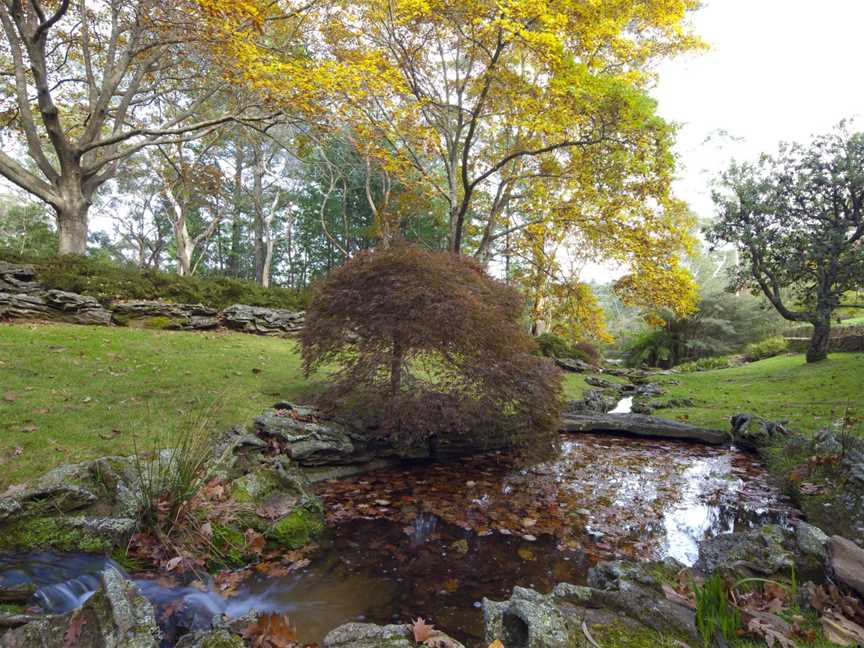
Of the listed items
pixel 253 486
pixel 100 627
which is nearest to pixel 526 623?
pixel 100 627

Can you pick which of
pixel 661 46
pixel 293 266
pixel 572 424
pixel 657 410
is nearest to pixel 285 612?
pixel 572 424

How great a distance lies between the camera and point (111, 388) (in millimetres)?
6258

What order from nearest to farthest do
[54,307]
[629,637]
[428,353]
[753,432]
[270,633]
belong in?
1. [629,637]
2. [270,633]
3. [428,353]
4. [753,432]
5. [54,307]

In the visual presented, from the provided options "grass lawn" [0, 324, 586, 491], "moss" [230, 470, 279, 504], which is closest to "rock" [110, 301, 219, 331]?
"grass lawn" [0, 324, 586, 491]

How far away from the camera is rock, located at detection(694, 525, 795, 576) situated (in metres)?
2.78

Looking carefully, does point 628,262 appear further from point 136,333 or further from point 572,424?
point 136,333

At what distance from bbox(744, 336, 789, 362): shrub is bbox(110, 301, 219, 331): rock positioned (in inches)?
863

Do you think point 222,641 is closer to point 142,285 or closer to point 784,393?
point 142,285

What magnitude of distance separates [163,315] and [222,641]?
10.7 meters

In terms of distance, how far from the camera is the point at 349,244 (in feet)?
88.5

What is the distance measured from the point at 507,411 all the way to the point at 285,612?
12.0 feet

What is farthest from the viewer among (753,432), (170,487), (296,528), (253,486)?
(753,432)

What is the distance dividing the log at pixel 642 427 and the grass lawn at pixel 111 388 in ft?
17.3

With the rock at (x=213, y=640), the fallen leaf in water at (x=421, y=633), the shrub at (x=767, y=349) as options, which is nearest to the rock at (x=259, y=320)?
the rock at (x=213, y=640)
